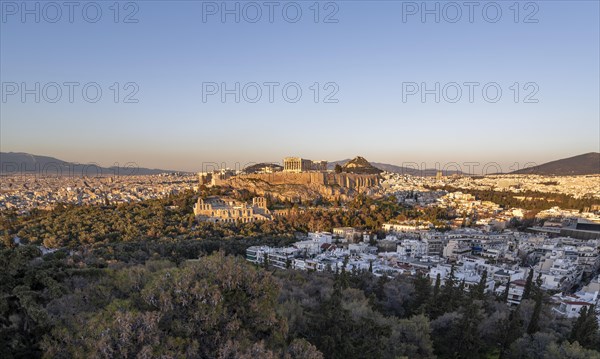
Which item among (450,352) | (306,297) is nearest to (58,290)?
(306,297)

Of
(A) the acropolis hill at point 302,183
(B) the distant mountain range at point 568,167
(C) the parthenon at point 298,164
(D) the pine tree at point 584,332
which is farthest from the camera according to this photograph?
(B) the distant mountain range at point 568,167

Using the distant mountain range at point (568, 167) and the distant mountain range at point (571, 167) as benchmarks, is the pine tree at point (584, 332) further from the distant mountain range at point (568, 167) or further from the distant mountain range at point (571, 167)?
the distant mountain range at point (571, 167)

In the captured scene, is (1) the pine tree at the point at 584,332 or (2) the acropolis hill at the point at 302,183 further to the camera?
(2) the acropolis hill at the point at 302,183

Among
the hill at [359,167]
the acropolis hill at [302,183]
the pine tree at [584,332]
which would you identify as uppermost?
the hill at [359,167]

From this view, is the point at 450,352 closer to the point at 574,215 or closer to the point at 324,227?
the point at 324,227

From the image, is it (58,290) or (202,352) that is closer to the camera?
(202,352)

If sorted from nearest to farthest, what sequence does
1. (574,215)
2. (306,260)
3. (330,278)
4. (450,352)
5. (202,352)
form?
(202,352) → (450,352) → (330,278) → (306,260) → (574,215)

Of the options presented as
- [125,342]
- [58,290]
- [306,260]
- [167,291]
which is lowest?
[306,260]

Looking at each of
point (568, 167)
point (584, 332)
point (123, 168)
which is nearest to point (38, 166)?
point (123, 168)

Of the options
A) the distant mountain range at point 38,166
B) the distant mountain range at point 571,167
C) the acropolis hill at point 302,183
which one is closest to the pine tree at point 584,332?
the acropolis hill at point 302,183
